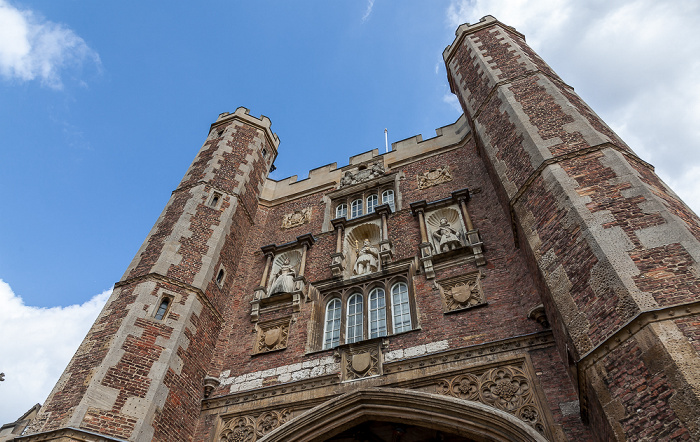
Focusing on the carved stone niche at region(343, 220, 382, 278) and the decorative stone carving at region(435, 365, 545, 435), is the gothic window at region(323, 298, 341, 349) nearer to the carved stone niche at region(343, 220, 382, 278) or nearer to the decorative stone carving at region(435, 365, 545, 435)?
the carved stone niche at region(343, 220, 382, 278)

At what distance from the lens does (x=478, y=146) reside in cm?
1386

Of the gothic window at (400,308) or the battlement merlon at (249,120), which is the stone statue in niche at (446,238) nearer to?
the gothic window at (400,308)

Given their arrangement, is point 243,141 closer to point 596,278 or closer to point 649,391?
point 596,278

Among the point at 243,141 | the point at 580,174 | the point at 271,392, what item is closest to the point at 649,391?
the point at 580,174

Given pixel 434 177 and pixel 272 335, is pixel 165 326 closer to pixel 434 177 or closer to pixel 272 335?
pixel 272 335

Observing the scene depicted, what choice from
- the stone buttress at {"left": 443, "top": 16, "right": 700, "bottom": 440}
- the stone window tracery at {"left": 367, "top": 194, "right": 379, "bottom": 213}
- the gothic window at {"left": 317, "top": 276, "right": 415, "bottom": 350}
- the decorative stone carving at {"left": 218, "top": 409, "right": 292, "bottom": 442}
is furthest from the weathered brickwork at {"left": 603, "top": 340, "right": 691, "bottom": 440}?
the stone window tracery at {"left": 367, "top": 194, "right": 379, "bottom": 213}

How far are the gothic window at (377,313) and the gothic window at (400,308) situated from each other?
23cm

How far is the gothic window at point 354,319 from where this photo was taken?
406 inches

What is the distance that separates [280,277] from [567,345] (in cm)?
727

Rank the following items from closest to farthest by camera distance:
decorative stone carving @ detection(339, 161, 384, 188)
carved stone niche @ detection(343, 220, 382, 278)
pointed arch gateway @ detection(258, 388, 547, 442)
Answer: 1. pointed arch gateway @ detection(258, 388, 547, 442)
2. carved stone niche @ detection(343, 220, 382, 278)
3. decorative stone carving @ detection(339, 161, 384, 188)

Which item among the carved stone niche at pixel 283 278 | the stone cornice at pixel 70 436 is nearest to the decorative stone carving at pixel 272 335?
the carved stone niche at pixel 283 278

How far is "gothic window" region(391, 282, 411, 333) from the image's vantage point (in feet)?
33.1

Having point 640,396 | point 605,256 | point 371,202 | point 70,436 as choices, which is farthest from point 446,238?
point 70,436

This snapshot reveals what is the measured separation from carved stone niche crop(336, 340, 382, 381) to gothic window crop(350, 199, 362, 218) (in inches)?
213
